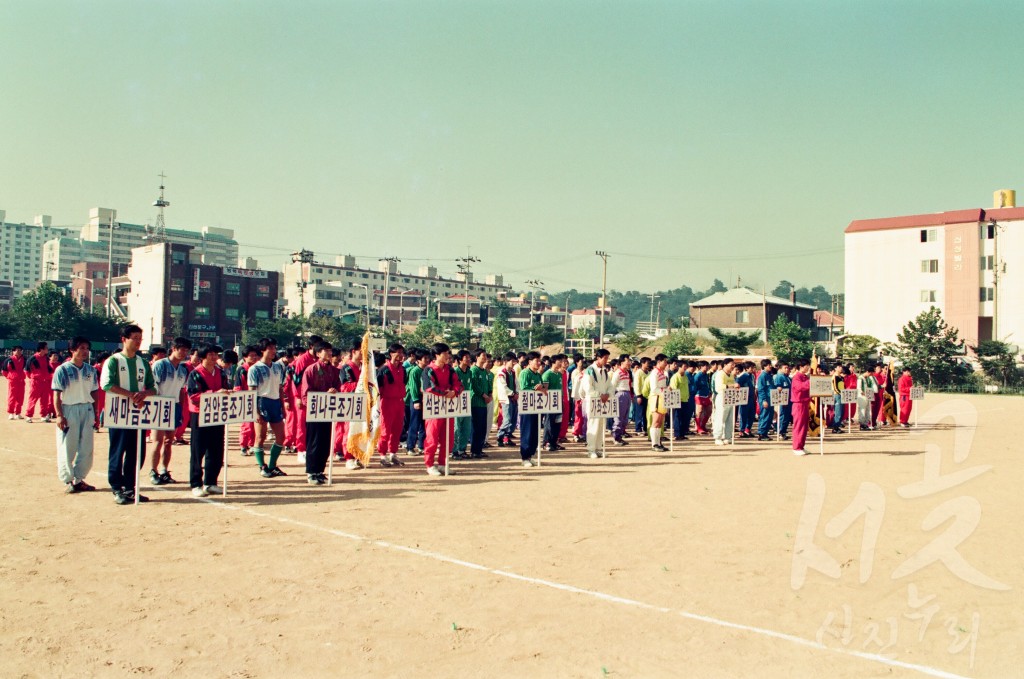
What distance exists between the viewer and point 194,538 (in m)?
8.03

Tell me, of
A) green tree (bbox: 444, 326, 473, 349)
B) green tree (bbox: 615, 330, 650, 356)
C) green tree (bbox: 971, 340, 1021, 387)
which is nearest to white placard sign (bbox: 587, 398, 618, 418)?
green tree (bbox: 971, 340, 1021, 387)

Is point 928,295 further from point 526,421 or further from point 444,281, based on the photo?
point 444,281

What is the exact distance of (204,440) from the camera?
33.7ft

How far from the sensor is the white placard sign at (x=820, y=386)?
15635 mm

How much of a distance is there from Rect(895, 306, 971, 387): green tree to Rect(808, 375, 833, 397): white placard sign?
39284 mm

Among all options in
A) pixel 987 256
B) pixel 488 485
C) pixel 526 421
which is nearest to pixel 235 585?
pixel 488 485

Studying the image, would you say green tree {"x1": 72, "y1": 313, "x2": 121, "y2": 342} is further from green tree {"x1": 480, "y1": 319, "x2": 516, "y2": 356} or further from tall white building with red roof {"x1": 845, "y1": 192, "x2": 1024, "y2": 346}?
tall white building with red roof {"x1": 845, "y1": 192, "x2": 1024, "y2": 346}

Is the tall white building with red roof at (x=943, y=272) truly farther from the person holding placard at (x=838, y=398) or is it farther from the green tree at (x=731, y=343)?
the person holding placard at (x=838, y=398)

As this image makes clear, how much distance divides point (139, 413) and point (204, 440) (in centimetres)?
105

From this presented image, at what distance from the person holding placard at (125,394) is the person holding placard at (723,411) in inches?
498

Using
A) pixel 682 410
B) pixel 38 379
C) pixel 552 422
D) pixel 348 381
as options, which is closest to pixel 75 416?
pixel 348 381

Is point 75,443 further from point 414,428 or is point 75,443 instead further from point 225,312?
point 225,312

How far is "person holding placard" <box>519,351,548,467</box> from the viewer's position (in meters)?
14.0

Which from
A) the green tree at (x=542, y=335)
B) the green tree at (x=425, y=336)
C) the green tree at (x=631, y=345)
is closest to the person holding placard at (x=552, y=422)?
the green tree at (x=631, y=345)
